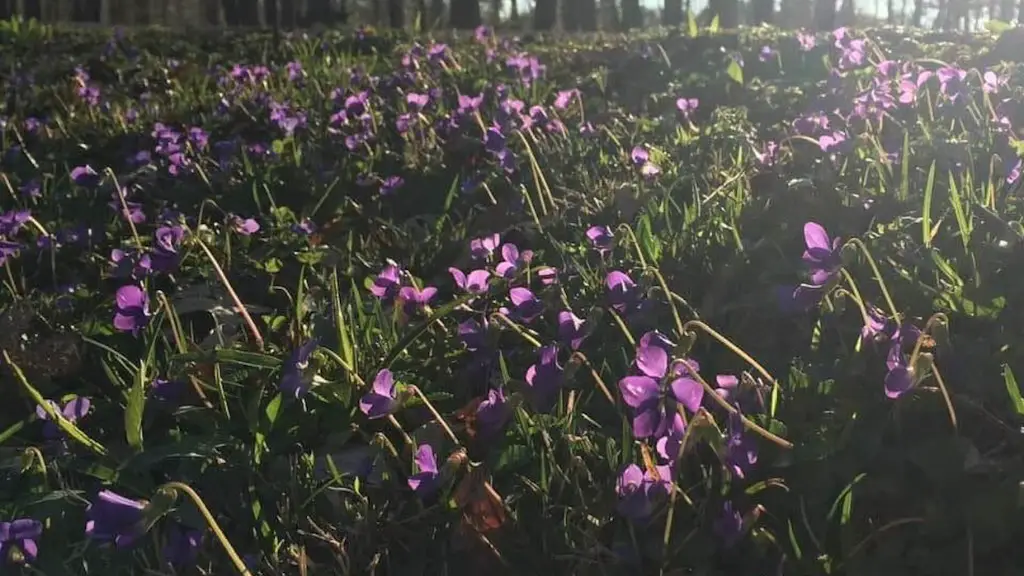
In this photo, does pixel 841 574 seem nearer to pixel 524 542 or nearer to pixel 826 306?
pixel 524 542

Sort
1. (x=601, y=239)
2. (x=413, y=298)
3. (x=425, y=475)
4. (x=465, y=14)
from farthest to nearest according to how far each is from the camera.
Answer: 1. (x=465, y=14)
2. (x=601, y=239)
3. (x=413, y=298)
4. (x=425, y=475)

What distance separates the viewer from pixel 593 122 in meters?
4.80

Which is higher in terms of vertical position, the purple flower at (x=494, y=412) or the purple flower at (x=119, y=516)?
the purple flower at (x=494, y=412)

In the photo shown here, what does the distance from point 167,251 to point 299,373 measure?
30.0 inches

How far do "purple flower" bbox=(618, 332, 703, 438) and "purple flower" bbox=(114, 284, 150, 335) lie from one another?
1.21 metres

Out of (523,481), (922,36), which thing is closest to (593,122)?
(523,481)

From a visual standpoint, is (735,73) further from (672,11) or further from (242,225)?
(672,11)

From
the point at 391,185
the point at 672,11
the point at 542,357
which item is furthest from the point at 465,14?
the point at 542,357

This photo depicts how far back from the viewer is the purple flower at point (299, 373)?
5.80ft

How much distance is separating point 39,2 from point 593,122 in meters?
18.4

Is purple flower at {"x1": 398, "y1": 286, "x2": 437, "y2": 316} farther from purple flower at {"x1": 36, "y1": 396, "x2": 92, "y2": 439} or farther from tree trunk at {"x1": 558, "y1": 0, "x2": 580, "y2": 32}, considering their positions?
tree trunk at {"x1": 558, "y1": 0, "x2": 580, "y2": 32}

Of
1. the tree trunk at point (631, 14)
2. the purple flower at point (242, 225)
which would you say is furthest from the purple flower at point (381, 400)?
the tree trunk at point (631, 14)

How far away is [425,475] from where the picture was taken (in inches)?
61.5

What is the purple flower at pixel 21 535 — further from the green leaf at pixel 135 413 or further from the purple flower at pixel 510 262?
the purple flower at pixel 510 262
